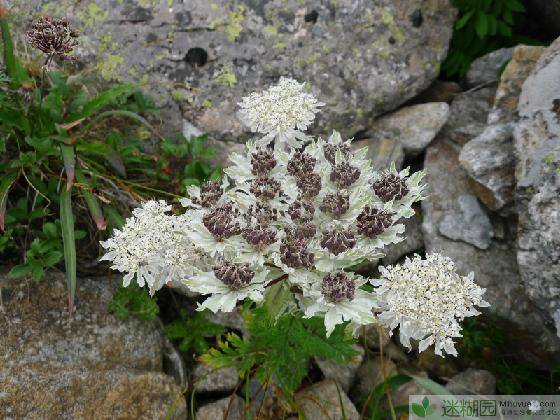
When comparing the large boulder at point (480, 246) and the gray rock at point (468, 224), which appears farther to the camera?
the gray rock at point (468, 224)

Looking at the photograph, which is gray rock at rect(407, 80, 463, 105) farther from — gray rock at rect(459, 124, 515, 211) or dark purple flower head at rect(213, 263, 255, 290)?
dark purple flower head at rect(213, 263, 255, 290)

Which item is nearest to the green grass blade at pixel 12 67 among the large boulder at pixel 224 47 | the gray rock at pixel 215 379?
the large boulder at pixel 224 47

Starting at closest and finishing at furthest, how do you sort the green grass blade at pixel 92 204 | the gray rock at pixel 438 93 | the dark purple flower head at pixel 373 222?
the dark purple flower head at pixel 373 222
the green grass blade at pixel 92 204
the gray rock at pixel 438 93

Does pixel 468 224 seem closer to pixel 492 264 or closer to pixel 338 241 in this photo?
pixel 492 264

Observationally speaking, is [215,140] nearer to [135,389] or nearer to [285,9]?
[285,9]

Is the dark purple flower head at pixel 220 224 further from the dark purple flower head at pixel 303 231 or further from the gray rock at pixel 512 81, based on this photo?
the gray rock at pixel 512 81

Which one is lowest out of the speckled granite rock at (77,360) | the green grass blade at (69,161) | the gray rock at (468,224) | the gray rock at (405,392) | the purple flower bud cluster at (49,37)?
the gray rock at (405,392)

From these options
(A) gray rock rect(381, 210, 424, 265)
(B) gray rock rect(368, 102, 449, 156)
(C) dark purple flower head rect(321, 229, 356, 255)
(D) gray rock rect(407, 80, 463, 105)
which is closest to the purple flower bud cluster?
(C) dark purple flower head rect(321, 229, 356, 255)

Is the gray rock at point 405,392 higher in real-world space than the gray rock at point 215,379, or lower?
lower

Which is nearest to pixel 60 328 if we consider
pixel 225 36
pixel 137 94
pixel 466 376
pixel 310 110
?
pixel 137 94
